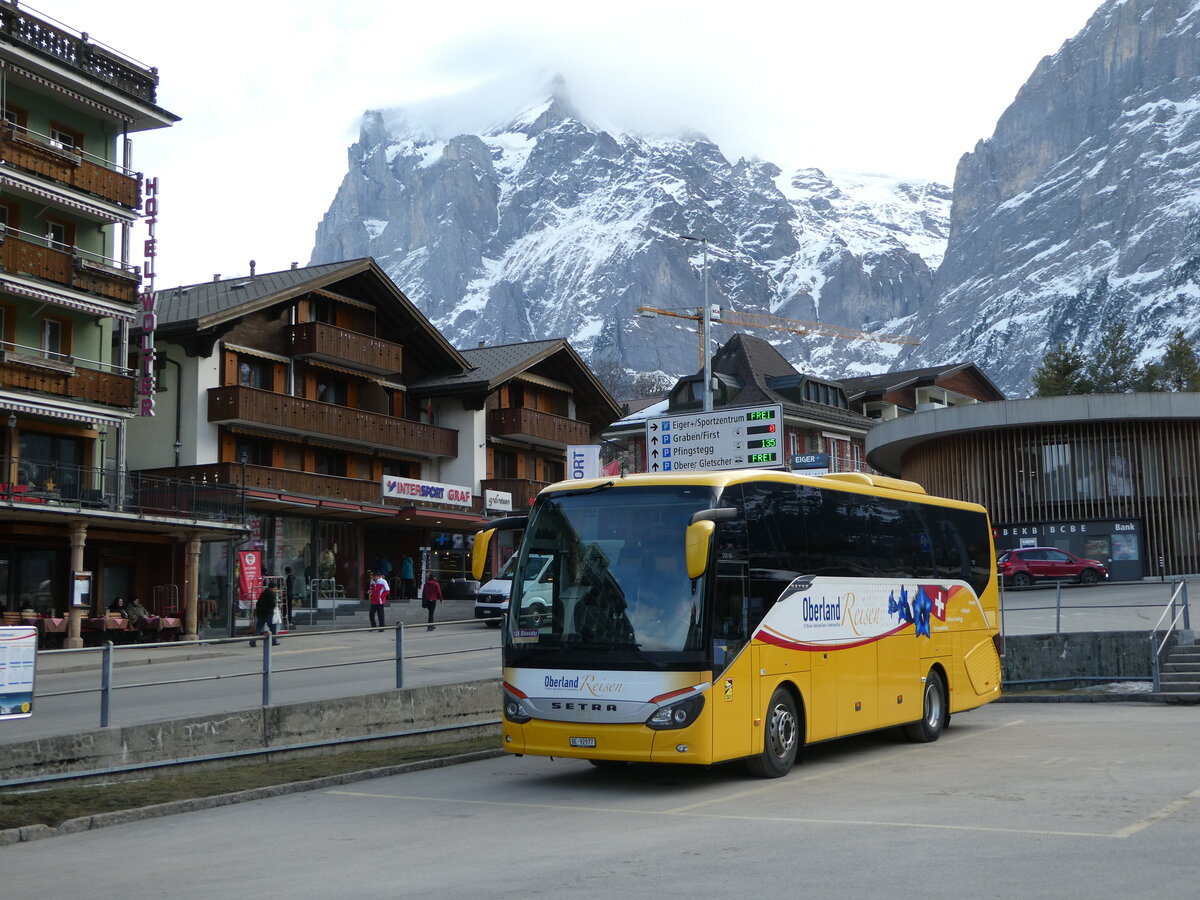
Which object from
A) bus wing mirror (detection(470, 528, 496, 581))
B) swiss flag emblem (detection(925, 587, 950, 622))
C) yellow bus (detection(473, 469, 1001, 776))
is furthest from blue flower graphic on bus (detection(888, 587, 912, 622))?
bus wing mirror (detection(470, 528, 496, 581))

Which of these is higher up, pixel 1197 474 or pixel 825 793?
pixel 1197 474

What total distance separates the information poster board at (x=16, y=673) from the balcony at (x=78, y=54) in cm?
2608

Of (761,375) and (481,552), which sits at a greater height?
(761,375)

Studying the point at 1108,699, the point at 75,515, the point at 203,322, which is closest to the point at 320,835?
the point at 1108,699

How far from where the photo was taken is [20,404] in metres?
34.3

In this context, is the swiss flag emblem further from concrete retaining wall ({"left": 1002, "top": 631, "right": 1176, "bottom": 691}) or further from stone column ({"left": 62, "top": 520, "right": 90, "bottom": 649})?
stone column ({"left": 62, "top": 520, "right": 90, "bottom": 649})

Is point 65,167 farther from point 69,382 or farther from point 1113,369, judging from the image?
point 1113,369

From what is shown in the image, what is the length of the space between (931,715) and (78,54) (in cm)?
A: 3043

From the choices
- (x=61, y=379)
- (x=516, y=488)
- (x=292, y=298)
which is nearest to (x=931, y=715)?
(x=61, y=379)

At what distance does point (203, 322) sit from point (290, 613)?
9774 mm

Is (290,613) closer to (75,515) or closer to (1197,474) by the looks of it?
(75,515)

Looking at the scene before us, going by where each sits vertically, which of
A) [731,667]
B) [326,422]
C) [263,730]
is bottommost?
[263,730]

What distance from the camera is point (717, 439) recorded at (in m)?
23.6

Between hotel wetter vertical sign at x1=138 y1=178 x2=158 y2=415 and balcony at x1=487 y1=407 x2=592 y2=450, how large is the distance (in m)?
18.2
